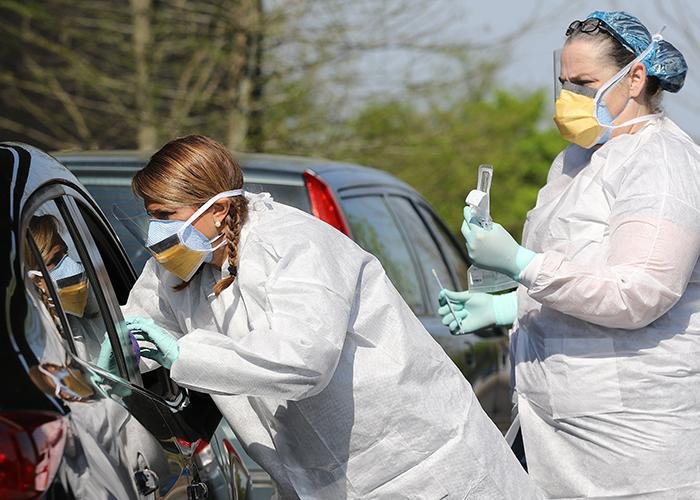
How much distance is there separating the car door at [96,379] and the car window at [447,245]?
360 cm

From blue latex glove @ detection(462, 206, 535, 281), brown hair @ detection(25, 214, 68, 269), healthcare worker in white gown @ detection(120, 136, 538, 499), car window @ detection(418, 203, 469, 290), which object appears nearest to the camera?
brown hair @ detection(25, 214, 68, 269)

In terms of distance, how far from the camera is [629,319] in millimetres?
3527

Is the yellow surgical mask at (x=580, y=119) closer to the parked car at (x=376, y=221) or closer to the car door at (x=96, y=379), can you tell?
the parked car at (x=376, y=221)

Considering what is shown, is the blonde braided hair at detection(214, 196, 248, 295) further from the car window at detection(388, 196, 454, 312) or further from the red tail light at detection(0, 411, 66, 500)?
the car window at detection(388, 196, 454, 312)

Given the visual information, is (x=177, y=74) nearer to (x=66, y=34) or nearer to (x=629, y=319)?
(x=66, y=34)

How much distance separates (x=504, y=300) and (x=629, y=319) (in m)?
0.77

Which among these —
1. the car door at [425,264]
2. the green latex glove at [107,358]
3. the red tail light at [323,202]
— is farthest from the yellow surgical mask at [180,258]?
the car door at [425,264]

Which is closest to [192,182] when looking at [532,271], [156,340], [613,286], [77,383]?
[156,340]

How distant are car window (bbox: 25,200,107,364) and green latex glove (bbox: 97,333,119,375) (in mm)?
12

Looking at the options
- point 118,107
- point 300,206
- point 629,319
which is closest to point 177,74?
point 118,107

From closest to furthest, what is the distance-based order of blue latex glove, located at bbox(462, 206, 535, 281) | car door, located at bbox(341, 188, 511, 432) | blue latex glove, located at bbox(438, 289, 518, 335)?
blue latex glove, located at bbox(462, 206, 535, 281)
blue latex glove, located at bbox(438, 289, 518, 335)
car door, located at bbox(341, 188, 511, 432)

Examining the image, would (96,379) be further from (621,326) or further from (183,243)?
(621,326)

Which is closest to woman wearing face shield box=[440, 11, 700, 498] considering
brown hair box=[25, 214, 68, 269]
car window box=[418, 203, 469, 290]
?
brown hair box=[25, 214, 68, 269]

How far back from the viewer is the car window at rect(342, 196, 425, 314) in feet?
18.3
